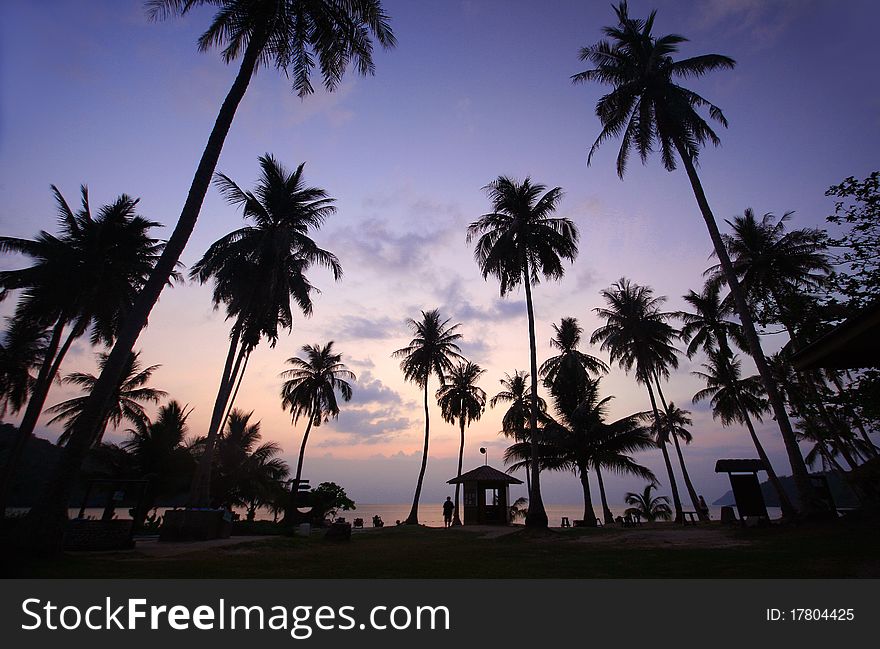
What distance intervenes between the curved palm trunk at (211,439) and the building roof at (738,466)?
23.2 m

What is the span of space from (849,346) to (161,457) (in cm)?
3401

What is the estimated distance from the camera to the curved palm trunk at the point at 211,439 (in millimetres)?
18875

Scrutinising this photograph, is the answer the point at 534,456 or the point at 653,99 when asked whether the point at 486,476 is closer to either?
the point at 534,456

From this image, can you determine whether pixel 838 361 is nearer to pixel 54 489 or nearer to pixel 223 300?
pixel 54 489

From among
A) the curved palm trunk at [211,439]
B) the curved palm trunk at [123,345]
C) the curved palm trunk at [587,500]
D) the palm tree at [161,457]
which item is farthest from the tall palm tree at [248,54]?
the curved palm trunk at [587,500]

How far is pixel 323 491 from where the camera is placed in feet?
116

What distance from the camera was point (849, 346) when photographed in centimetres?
793

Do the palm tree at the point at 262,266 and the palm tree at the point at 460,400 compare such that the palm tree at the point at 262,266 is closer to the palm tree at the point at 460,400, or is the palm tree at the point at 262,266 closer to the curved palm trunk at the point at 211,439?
the curved palm trunk at the point at 211,439

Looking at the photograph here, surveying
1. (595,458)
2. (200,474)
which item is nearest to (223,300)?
(200,474)

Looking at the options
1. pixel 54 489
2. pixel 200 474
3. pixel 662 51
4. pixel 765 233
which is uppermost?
pixel 662 51

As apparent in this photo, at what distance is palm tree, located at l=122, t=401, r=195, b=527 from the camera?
93.9ft

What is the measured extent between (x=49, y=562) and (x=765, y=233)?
32.8 m

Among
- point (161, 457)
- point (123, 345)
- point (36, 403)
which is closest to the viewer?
point (123, 345)

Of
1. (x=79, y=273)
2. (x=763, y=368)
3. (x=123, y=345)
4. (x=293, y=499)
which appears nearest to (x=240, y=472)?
(x=293, y=499)
